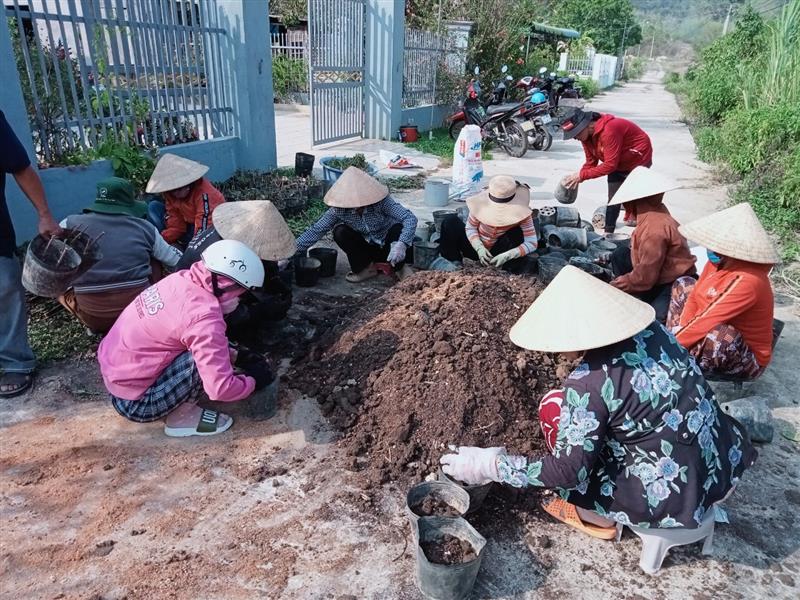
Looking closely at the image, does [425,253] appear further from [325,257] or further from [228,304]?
[228,304]

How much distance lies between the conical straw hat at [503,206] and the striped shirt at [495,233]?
8cm

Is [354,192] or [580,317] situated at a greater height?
[580,317]

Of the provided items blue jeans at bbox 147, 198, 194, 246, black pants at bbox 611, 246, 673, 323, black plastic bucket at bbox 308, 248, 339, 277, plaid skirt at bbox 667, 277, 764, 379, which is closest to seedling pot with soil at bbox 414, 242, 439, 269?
black plastic bucket at bbox 308, 248, 339, 277

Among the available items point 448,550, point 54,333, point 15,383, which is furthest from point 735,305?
point 54,333

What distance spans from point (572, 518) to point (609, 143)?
13.4 ft

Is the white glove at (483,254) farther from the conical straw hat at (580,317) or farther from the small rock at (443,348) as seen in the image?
the conical straw hat at (580,317)

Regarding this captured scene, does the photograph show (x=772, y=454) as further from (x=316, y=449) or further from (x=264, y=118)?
(x=264, y=118)

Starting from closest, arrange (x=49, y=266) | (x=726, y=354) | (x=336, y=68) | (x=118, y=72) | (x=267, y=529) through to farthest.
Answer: (x=267, y=529) < (x=49, y=266) < (x=726, y=354) < (x=118, y=72) < (x=336, y=68)

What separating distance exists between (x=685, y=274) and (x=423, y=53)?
32.4ft

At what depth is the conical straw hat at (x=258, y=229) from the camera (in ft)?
11.3

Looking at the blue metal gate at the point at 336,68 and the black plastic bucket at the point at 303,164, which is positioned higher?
the blue metal gate at the point at 336,68

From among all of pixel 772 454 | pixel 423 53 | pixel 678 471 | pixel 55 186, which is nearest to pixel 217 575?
pixel 678 471

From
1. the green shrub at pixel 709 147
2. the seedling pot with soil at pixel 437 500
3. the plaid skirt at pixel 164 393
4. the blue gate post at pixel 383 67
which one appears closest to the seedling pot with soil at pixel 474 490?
the seedling pot with soil at pixel 437 500

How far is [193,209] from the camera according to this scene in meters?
4.32
